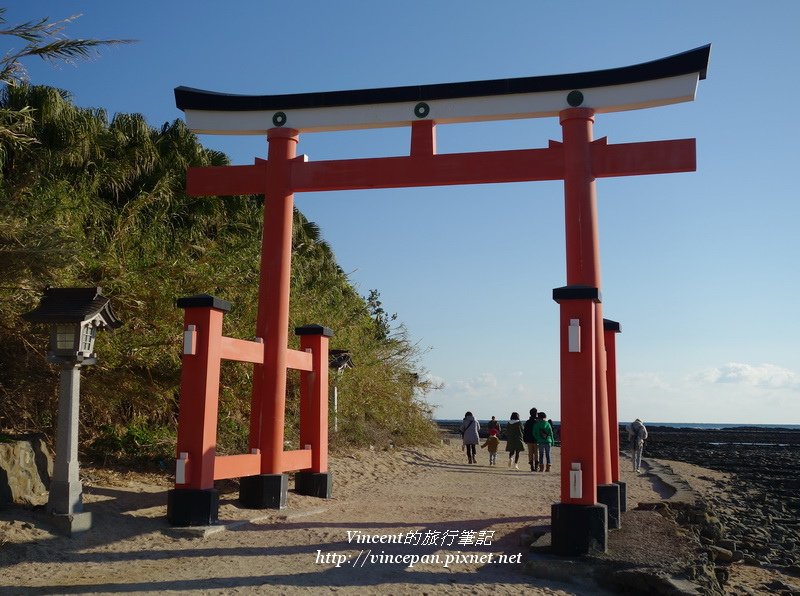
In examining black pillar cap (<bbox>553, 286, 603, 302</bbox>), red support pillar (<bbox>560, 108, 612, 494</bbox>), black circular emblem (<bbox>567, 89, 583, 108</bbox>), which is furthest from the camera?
black circular emblem (<bbox>567, 89, 583, 108</bbox>)

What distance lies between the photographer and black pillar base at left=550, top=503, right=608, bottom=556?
6.51 meters

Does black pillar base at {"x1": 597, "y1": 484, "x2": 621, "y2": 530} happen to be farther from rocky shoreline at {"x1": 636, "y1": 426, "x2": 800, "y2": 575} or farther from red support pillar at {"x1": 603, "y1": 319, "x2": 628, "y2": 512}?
rocky shoreline at {"x1": 636, "y1": 426, "x2": 800, "y2": 575}

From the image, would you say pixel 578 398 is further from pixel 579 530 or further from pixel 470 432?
pixel 470 432

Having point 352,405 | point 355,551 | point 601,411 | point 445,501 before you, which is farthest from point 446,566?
point 352,405

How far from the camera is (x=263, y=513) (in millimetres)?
8562

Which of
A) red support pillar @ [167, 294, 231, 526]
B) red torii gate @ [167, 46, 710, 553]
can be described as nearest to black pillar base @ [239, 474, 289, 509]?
red torii gate @ [167, 46, 710, 553]

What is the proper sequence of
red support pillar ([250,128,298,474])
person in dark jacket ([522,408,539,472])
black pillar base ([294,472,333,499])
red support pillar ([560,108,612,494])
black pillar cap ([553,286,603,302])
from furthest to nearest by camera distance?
person in dark jacket ([522,408,539,472]) → black pillar base ([294,472,333,499]) → red support pillar ([250,128,298,474]) → red support pillar ([560,108,612,494]) → black pillar cap ([553,286,603,302])

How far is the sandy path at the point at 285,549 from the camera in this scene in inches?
225

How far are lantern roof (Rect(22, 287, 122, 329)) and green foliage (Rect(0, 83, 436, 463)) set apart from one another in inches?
40.1

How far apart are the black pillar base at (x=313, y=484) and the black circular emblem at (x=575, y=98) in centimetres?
584

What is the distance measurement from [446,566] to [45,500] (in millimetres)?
4125

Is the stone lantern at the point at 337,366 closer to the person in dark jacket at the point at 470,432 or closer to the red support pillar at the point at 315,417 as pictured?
the person in dark jacket at the point at 470,432

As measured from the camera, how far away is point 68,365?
23.3 feet

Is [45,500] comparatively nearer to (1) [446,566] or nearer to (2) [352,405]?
(1) [446,566]
